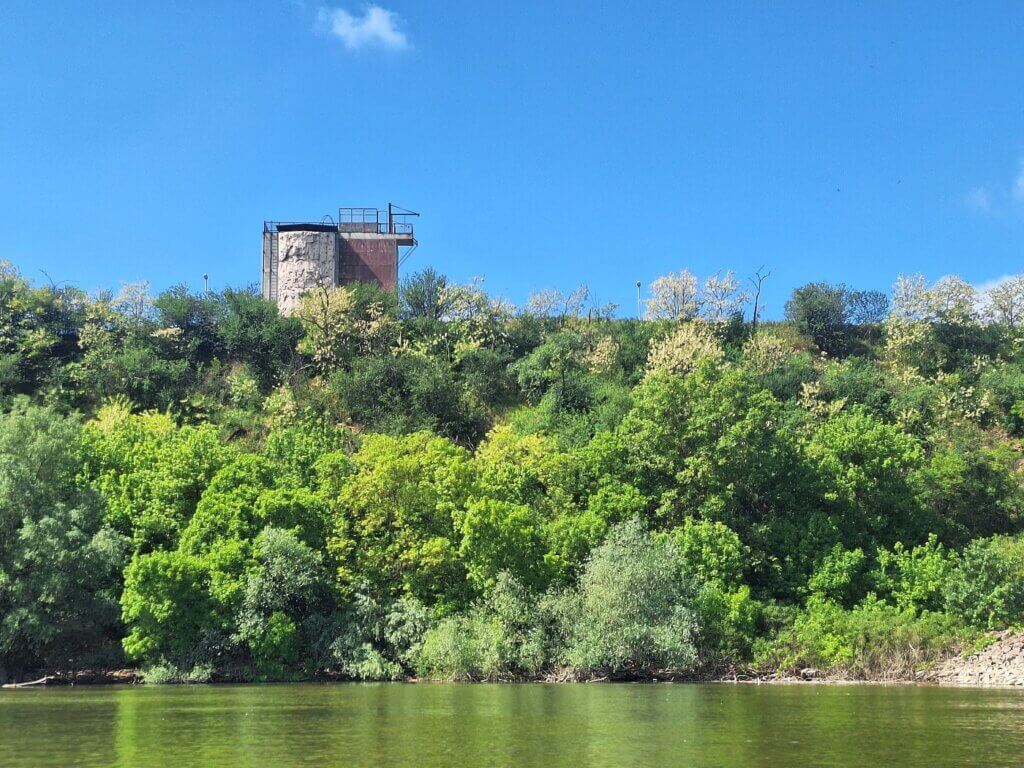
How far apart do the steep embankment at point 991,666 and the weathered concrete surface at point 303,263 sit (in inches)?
2656

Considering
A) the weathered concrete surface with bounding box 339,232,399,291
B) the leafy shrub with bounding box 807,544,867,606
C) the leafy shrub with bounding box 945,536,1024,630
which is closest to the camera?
the leafy shrub with bounding box 945,536,1024,630

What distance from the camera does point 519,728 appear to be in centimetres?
2998

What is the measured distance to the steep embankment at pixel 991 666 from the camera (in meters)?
48.8

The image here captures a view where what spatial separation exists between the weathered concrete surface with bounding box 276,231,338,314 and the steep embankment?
221 ft

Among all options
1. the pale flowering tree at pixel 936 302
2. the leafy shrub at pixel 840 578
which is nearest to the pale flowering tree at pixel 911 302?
the pale flowering tree at pixel 936 302

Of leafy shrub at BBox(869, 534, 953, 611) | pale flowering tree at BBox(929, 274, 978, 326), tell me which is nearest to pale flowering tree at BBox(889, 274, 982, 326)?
pale flowering tree at BBox(929, 274, 978, 326)

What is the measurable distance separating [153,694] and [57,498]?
16.0 meters

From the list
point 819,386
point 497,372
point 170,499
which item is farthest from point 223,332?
point 819,386

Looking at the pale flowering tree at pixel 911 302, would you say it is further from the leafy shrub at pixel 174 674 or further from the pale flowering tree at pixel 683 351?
the leafy shrub at pixel 174 674

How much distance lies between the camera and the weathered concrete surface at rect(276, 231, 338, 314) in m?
103

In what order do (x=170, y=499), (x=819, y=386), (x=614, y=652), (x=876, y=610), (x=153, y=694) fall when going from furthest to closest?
(x=819, y=386)
(x=170, y=499)
(x=876, y=610)
(x=614, y=652)
(x=153, y=694)

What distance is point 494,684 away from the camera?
51.2 meters

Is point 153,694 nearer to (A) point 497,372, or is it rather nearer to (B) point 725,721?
(B) point 725,721

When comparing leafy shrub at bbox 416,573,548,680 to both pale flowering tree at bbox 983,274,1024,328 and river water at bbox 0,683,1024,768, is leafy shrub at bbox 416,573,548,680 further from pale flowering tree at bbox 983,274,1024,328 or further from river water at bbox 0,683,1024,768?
pale flowering tree at bbox 983,274,1024,328
